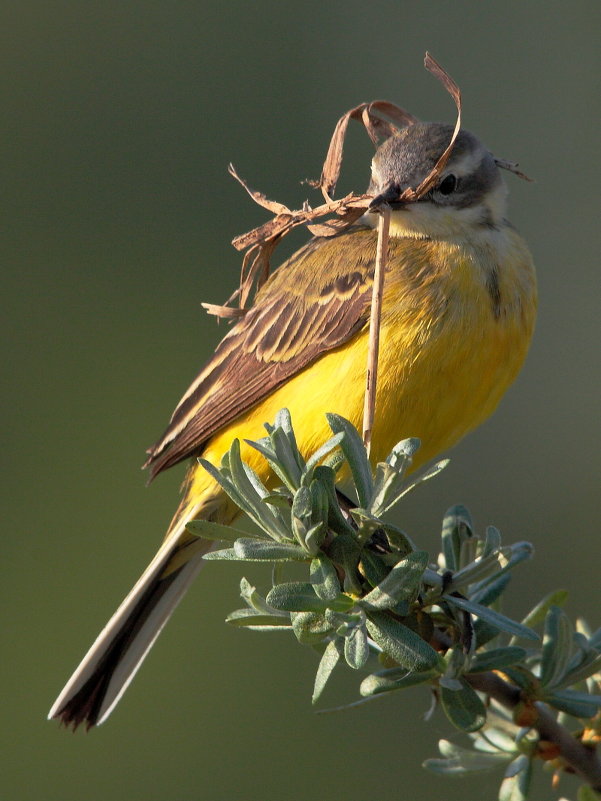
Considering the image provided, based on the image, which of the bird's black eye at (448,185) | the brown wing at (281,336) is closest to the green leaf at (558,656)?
the brown wing at (281,336)

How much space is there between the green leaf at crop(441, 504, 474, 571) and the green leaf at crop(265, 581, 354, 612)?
398mm

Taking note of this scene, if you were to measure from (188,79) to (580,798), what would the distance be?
1227 cm

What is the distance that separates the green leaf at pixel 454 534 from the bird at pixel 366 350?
1495 mm

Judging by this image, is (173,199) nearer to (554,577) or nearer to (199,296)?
(199,296)

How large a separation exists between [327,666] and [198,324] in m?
10.5

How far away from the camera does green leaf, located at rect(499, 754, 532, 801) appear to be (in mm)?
1896

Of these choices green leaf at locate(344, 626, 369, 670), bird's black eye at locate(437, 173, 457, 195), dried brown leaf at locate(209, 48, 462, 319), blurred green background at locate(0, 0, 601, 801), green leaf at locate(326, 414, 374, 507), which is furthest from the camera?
blurred green background at locate(0, 0, 601, 801)

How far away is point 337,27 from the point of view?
557 inches

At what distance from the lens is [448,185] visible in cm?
432

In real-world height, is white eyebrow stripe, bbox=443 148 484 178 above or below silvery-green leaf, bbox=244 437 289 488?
above

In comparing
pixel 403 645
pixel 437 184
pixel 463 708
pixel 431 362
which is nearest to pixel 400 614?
pixel 403 645

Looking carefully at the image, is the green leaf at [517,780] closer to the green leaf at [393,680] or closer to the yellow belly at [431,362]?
the green leaf at [393,680]

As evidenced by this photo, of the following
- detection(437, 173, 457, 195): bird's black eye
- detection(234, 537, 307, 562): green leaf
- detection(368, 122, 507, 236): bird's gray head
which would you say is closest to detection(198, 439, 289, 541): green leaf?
detection(234, 537, 307, 562): green leaf

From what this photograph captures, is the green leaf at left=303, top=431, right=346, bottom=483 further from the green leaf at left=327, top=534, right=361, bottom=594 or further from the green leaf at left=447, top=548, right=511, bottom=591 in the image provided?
the green leaf at left=447, top=548, right=511, bottom=591
